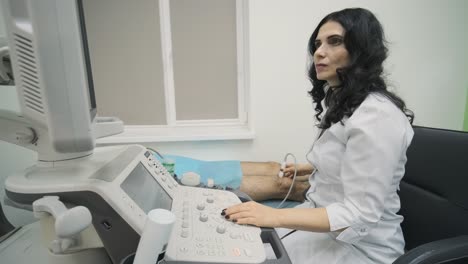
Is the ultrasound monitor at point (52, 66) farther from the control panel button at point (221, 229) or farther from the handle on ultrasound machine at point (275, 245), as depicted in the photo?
the handle on ultrasound machine at point (275, 245)

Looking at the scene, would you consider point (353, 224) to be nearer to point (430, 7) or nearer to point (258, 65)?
point (258, 65)

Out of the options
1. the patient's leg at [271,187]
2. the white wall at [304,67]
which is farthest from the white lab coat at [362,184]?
the white wall at [304,67]

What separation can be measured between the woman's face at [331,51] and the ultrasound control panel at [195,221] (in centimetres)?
53

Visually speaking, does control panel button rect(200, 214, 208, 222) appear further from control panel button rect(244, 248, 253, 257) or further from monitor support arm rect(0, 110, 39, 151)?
monitor support arm rect(0, 110, 39, 151)

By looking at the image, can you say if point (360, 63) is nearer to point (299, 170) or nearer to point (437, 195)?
point (437, 195)

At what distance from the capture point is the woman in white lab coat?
707mm

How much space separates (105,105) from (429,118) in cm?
238

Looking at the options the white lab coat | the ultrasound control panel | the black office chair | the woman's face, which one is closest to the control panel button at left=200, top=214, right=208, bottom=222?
the ultrasound control panel

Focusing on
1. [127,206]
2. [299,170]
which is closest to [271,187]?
[299,170]

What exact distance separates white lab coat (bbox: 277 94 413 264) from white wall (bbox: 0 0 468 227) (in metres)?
0.89

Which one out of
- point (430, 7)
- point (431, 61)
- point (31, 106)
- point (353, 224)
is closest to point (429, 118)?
point (431, 61)

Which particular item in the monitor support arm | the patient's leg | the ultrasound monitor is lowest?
the patient's leg

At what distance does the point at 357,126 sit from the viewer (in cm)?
73

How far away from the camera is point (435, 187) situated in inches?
34.8
